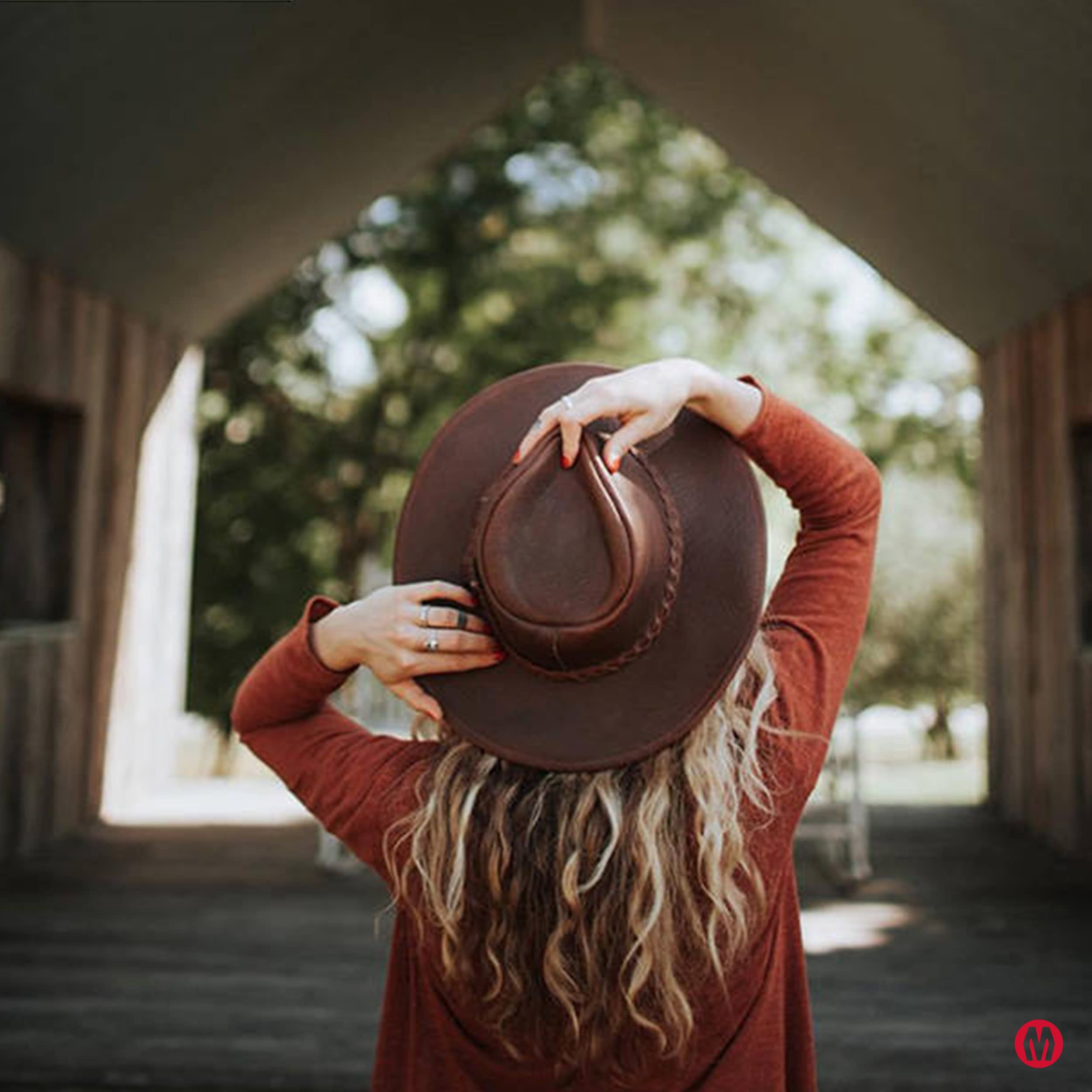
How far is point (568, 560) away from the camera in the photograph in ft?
3.00

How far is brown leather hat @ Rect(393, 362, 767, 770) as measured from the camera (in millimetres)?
908

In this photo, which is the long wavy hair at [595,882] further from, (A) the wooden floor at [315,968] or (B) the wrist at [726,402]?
(A) the wooden floor at [315,968]

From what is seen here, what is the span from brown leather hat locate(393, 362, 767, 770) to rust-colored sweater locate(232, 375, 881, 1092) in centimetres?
10

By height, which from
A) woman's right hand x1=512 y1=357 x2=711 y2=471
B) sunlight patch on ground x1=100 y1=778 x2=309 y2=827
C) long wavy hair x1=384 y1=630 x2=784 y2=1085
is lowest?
sunlight patch on ground x1=100 y1=778 x2=309 y2=827

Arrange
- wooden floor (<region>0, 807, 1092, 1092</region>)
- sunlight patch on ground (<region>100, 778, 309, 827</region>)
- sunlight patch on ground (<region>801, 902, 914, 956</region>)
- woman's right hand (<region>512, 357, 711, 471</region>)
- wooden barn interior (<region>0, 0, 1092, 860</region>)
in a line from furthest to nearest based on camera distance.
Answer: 1. sunlight patch on ground (<region>100, 778, 309, 827</region>)
2. wooden barn interior (<region>0, 0, 1092, 860</region>)
3. sunlight patch on ground (<region>801, 902, 914, 956</region>)
4. wooden floor (<region>0, 807, 1092, 1092</region>)
5. woman's right hand (<region>512, 357, 711, 471</region>)

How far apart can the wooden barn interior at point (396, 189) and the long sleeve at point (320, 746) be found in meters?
3.30

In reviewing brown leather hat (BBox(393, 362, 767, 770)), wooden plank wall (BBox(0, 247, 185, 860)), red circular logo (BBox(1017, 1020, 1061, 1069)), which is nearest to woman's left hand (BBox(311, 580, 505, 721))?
brown leather hat (BBox(393, 362, 767, 770))

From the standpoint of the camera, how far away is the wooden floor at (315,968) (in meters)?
2.90

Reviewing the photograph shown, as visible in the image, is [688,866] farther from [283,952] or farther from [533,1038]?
[283,952]

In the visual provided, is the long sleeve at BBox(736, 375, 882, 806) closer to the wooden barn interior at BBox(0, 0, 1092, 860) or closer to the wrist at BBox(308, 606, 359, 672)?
the wrist at BBox(308, 606, 359, 672)

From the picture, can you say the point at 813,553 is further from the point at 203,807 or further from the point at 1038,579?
the point at 203,807

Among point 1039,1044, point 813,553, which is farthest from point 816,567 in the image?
point 1039,1044

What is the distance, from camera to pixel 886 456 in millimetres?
12305

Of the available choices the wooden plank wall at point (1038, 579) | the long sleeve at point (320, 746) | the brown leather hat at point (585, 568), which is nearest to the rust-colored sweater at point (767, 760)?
the long sleeve at point (320, 746)
